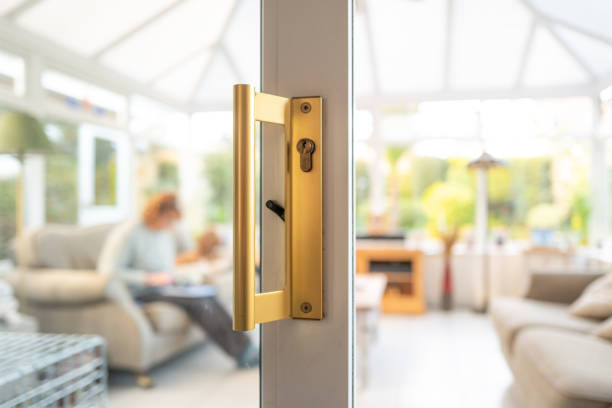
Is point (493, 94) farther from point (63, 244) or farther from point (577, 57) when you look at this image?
point (63, 244)

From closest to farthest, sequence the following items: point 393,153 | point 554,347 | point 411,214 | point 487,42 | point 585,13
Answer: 1. point 585,13
2. point 554,347
3. point 487,42
4. point 393,153
5. point 411,214

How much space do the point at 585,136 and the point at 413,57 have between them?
1701 mm

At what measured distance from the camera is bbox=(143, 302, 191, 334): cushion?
592 mm

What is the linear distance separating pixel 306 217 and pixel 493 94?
1088mm

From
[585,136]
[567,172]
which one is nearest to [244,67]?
[585,136]

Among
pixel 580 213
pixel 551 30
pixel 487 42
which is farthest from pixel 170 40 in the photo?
pixel 580 213

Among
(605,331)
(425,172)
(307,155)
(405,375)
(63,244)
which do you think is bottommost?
(405,375)

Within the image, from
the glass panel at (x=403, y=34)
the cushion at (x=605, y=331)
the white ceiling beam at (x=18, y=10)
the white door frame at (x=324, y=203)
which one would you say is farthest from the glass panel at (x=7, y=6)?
the cushion at (x=605, y=331)

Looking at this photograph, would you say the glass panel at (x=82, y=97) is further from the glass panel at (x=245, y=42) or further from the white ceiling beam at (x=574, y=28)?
the white ceiling beam at (x=574, y=28)

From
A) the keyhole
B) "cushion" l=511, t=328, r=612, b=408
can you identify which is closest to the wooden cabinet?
"cushion" l=511, t=328, r=612, b=408

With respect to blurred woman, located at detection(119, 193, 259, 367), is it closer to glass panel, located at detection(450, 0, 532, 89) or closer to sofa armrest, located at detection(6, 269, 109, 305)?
sofa armrest, located at detection(6, 269, 109, 305)

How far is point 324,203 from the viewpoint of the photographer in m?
0.49

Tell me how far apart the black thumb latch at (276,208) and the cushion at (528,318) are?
5.96ft

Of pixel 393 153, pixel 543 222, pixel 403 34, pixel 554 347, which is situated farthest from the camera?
pixel 393 153
